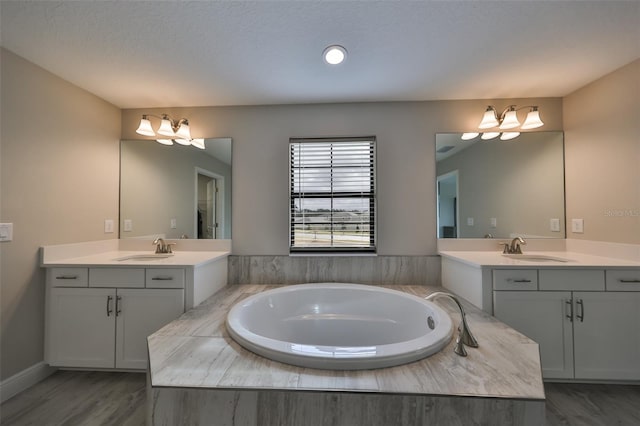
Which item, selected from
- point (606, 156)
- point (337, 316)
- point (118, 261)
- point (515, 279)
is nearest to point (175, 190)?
point (118, 261)

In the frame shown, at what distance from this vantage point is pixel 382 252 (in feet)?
7.41

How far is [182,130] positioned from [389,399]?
8.33 ft

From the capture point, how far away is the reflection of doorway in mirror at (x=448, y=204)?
7.28 feet

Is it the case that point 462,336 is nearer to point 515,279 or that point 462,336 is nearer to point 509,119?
point 515,279

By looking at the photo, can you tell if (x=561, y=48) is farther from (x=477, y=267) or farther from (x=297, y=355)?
(x=297, y=355)

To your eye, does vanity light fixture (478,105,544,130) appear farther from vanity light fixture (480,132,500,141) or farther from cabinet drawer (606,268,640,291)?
cabinet drawer (606,268,640,291)

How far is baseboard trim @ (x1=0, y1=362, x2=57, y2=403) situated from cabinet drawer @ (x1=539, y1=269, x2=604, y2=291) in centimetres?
355

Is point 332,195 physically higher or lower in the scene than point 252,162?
lower

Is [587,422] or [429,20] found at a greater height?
[429,20]

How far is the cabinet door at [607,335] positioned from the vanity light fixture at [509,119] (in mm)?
1398

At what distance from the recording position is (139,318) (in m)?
1.75

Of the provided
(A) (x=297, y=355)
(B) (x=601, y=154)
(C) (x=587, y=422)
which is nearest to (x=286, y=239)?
(A) (x=297, y=355)

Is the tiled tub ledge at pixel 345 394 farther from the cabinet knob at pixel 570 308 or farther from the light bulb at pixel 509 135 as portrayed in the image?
the light bulb at pixel 509 135

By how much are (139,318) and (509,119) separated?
3366 millimetres
